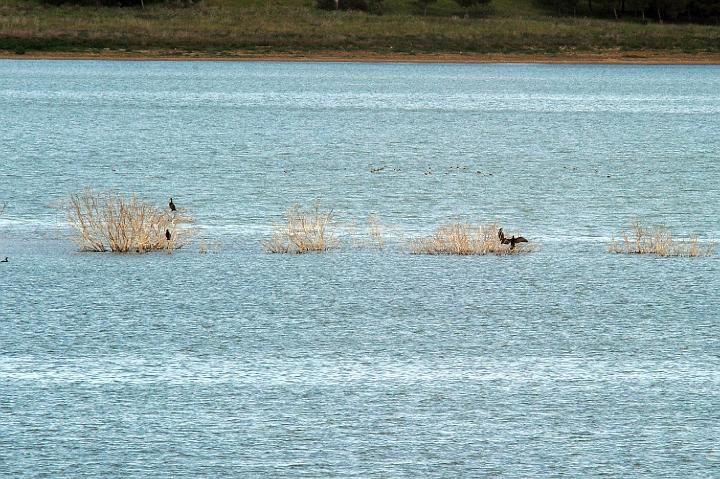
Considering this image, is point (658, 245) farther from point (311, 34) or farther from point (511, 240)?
point (311, 34)

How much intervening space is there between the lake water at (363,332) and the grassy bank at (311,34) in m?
53.2

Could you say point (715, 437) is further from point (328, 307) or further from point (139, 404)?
point (328, 307)

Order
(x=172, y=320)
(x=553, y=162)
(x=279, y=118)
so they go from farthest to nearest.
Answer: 1. (x=279, y=118)
2. (x=553, y=162)
3. (x=172, y=320)

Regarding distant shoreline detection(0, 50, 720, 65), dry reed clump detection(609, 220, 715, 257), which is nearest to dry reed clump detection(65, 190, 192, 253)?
dry reed clump detection(609, 220, 715, 257)

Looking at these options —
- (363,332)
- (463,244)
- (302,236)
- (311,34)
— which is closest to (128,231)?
(302,236)

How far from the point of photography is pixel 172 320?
11820 mm

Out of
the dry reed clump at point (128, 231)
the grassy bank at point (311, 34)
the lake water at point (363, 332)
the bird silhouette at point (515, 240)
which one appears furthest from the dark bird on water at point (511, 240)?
the grassy bank at point (311, 34)

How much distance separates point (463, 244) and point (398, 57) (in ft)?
212

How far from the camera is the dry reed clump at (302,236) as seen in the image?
15.9 meters

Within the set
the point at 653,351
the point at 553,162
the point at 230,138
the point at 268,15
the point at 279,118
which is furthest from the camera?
the point at 268,15

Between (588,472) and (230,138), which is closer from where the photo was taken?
(588,472)

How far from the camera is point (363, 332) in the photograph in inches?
448

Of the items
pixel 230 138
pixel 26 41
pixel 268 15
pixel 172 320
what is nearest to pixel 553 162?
pixel 230 138

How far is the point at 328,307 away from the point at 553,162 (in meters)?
17.8
